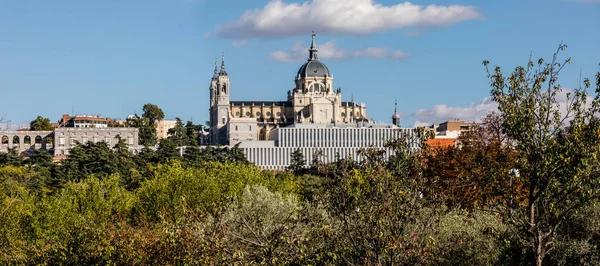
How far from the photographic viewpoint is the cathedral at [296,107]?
181m

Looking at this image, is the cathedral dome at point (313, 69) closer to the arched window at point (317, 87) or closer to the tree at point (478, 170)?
the arched window at point (317, 87)

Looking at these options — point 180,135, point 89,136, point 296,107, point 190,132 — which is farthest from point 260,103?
point 89,136

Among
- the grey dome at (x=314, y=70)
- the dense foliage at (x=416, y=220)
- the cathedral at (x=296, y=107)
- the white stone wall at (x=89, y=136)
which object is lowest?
the dense foliage at (x=416, y=220)

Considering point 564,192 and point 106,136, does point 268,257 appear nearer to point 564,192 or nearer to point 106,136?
point 564,192

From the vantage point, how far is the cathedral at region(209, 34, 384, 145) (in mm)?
181375

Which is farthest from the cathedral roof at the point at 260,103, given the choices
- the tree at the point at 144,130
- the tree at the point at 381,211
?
the tree at the point at 381,211

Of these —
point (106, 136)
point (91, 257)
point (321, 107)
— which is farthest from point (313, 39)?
point (91, 257)

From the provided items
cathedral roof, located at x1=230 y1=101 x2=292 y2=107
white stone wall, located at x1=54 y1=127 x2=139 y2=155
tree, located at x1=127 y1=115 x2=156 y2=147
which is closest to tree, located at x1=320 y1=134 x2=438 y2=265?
white stone wall, located at x1=54 y1=127 x2=139 y2=155

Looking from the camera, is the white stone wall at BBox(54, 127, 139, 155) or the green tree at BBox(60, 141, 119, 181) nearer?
the green tree at BBox(60, 141, 119, 181)

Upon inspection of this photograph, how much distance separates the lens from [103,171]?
9888 cm

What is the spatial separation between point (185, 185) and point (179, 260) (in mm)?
25194

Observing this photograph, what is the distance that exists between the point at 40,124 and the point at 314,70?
52.6m

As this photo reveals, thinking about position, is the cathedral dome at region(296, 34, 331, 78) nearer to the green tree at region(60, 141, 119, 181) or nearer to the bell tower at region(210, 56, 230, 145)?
the bell tower at region(210, 56, 230, 145)

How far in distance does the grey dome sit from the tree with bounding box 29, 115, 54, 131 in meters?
48.6
